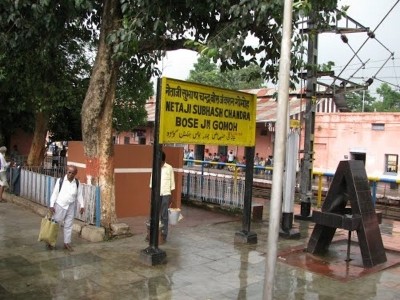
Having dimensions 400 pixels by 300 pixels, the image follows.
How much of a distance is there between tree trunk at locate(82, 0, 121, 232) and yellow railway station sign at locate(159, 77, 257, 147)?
2021 millimetres

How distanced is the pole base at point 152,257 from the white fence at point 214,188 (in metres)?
4.74

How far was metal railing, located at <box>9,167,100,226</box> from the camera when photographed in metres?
8.54

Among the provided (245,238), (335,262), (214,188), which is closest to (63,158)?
(214,188)

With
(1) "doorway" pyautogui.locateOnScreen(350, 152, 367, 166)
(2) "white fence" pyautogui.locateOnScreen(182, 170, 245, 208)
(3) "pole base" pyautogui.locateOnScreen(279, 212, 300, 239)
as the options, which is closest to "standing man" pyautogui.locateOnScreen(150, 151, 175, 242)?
(3) "pole base" pyautogui.locateOnScreen(279, 212, 300, 239)

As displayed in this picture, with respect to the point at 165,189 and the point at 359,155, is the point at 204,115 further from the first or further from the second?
the point at 359,155

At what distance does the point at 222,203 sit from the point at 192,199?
44.7 inches

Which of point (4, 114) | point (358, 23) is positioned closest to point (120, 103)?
point (4, 114)

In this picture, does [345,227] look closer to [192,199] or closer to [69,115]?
[192,199]

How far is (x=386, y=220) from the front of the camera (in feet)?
41.4

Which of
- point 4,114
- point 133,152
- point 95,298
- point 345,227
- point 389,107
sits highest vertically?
point 389,107

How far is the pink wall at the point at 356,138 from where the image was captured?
25.4m

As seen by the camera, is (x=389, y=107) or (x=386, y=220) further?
(x=389, y=107)

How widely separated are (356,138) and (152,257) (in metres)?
22.8

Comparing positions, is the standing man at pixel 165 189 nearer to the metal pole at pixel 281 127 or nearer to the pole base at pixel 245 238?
the pole base at pixel 245 238
